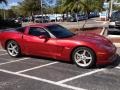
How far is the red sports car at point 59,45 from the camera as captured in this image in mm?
8344

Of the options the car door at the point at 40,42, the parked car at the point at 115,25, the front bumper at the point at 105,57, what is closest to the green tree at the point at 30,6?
the parked car at the point at 115,25

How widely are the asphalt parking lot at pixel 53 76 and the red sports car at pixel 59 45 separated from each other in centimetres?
29

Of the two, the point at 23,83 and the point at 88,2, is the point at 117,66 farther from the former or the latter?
the point at 88,2

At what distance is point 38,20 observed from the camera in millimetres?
53750

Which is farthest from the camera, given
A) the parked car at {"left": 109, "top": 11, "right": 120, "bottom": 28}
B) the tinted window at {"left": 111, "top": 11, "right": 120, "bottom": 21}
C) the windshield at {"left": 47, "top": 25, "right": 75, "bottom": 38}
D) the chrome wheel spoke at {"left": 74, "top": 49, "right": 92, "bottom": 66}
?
the tinted window at {"left": 111, "top": 11, "right": 120, "bottom": 21}

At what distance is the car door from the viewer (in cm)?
914

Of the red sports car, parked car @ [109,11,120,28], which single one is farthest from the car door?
parked car @ [109,11,120,28]

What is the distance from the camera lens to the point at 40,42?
9.38 meters

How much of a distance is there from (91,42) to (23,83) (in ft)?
8.19

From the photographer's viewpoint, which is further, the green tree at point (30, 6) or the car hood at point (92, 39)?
the green tree at point (30, 6)

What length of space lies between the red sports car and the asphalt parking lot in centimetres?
29

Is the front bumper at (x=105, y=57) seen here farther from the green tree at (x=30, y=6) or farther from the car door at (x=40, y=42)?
the green tree at (x=30, y=6)

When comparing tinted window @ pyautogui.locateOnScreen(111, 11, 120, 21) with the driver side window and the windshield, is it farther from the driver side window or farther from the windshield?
the driver side window

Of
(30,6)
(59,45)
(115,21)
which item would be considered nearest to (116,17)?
(115,21)
